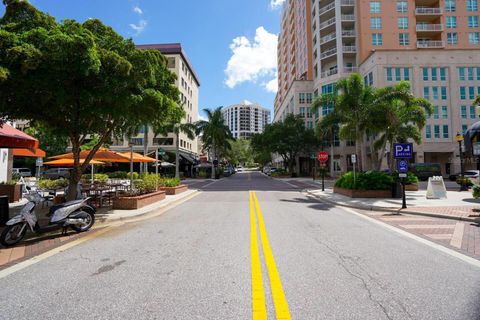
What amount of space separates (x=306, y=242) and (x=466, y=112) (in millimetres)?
51123

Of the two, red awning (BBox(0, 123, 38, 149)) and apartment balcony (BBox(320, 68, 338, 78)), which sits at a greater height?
apartment balcony (BBox(320, 68, 338, 78))

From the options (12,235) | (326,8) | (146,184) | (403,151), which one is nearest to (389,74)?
(326,8)

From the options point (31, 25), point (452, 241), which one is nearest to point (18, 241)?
point (31, 25)

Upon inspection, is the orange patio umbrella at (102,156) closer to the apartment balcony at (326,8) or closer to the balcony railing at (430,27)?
the apartment balcony at (326,8)

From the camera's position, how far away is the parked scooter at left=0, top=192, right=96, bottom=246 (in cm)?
613

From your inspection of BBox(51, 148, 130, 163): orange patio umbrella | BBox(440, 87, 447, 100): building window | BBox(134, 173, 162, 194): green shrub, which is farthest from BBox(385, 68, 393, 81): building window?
BBox(51, 148, 130, 163): orange patio umbrella

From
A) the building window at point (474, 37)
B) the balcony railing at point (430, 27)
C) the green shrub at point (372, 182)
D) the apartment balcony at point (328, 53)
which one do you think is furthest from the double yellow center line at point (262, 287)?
the building window at point (474, 37)

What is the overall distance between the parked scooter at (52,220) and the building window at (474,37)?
63318 millimetres

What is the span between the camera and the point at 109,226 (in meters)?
8.32

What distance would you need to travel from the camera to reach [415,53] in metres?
42.8

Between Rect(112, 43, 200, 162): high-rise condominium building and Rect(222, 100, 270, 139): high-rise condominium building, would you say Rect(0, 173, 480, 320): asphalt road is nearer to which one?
Rect(112, 43, 200, 162): high-rise condominium building

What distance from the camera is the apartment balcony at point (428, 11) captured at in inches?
1799

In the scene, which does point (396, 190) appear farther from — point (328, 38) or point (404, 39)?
point (328, 38)

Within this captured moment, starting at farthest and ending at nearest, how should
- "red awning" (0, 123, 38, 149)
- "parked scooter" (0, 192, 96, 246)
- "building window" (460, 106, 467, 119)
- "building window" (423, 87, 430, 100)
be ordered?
"building window" (423, 87, 430, 100)
"building window" (460, 106, 467, 119)
"red awning" (0, 123, 38, 149)
"parked scooter" (0, 192, 96, 246)
